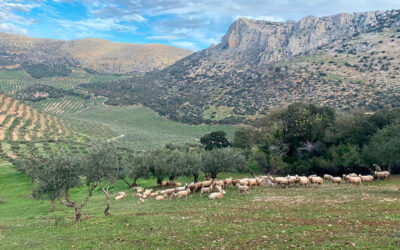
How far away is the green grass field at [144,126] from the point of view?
113 metres

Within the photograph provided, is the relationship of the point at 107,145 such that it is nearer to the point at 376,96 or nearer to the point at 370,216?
the point at 370,216

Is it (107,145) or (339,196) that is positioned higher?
(107,145)

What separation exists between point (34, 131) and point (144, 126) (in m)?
58.5

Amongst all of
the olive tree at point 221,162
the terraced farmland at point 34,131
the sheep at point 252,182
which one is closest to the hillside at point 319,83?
the terraced farmland at point 34,131

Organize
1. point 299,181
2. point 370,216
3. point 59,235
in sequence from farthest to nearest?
point 299,181 < point 59,235 < point 370,216

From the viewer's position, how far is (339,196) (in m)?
23.6

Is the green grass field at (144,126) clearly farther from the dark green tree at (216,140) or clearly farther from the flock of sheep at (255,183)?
the flock of sheep at (255,183)

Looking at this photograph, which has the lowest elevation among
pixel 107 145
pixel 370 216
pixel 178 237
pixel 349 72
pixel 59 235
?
pixel 59 235

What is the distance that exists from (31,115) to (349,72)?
482ft

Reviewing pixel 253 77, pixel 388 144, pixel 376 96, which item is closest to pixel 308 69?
pixel 253 77

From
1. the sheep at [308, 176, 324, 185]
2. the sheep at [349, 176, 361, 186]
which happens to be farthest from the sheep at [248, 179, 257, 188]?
the sheep at [349, 176, 361, 186]

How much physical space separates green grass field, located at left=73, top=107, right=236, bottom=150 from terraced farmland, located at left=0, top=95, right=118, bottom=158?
13609 mm

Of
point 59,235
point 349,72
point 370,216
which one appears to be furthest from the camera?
point 349,72

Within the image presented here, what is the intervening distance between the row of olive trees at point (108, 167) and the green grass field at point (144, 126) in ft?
162
